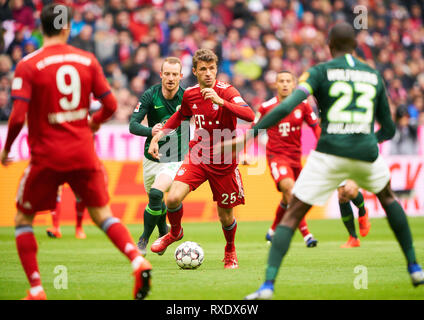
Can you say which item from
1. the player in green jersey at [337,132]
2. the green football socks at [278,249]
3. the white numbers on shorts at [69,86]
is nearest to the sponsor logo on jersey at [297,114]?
the player in green jersey at [337,132]

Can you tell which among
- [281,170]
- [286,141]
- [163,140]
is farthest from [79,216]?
[286,141]

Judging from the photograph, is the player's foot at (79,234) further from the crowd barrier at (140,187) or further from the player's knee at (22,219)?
the player's knee at (22,219)

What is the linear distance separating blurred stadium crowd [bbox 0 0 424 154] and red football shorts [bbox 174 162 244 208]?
847 cm

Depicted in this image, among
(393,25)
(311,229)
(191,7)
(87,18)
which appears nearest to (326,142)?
(311,229)

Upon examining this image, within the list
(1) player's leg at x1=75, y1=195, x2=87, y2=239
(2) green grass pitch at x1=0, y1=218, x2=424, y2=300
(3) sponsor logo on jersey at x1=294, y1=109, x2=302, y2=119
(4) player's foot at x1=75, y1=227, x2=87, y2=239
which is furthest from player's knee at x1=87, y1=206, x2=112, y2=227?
(4) player's foot at x1=75, y1=227, x2=87, y2=239

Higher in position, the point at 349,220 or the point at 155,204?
the point at 155,204

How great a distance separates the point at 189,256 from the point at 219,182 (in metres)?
0.97

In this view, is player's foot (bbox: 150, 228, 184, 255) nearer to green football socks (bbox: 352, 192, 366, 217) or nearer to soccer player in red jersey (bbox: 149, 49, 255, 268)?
soccer player in red jersey (bbox: 149, 49, 255, 268)

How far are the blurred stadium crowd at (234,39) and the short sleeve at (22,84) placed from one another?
10.4m

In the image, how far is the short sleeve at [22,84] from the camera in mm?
5551

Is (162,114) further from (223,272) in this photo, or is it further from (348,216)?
(348,216)

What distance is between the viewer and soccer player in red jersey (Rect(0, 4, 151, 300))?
5621mm

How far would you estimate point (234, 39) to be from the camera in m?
20.2

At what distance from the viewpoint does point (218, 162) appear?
8.36 m
